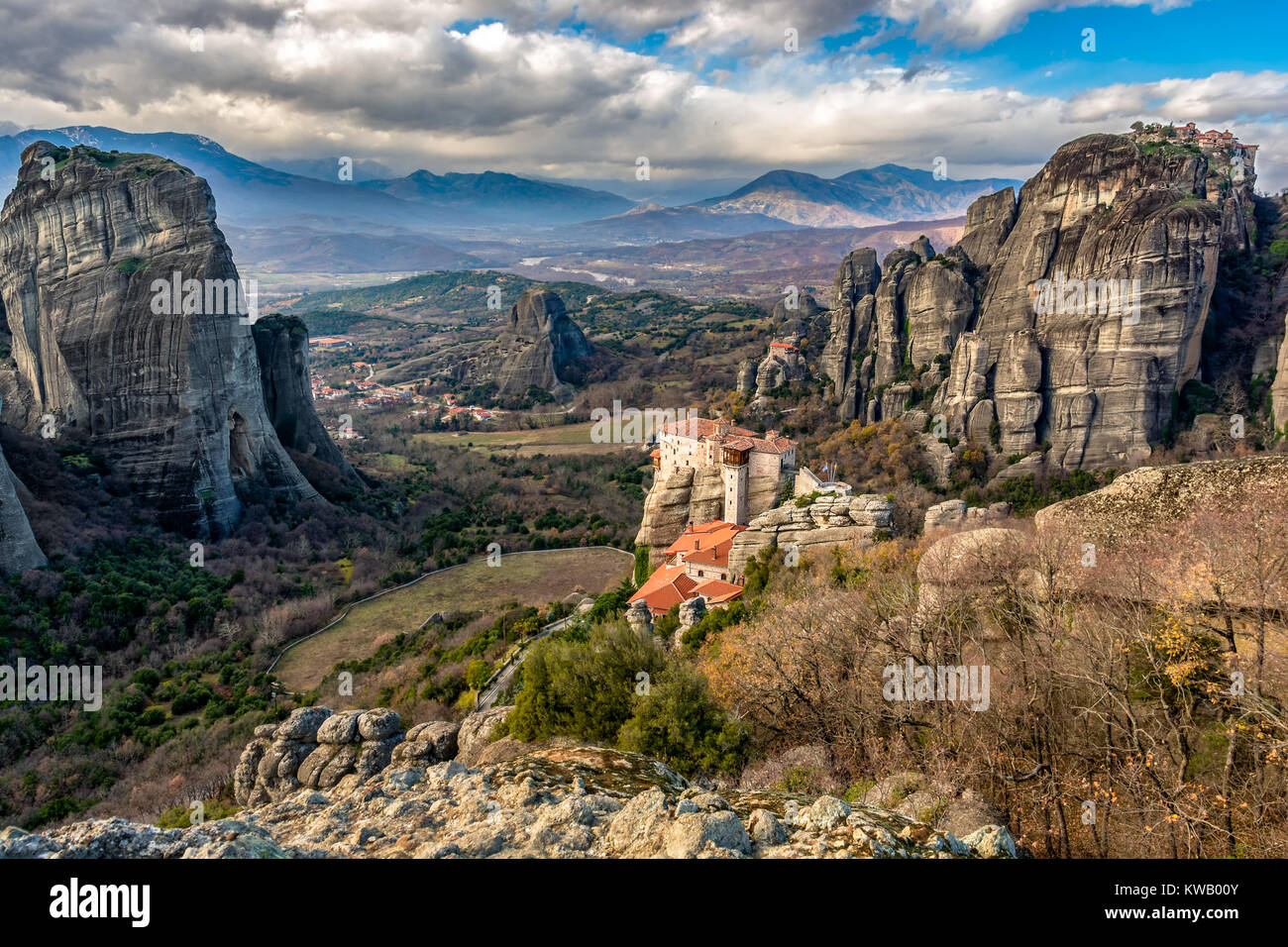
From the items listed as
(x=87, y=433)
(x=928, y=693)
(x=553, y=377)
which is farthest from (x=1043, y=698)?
(x=553, y=377)

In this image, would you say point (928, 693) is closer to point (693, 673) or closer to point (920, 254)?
point (693, 673)

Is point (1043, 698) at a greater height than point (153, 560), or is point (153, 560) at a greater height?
point (1043, 698)

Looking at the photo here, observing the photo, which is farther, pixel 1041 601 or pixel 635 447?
pixel 635 447

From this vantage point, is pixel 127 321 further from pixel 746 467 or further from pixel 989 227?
pixel 989 227

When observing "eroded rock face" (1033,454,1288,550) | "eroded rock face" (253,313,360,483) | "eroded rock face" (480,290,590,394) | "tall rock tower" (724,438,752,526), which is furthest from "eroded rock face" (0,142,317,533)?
"eroded rock face" (480,290,590,394)

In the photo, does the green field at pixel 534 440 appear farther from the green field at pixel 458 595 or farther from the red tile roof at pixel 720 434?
the red tile roof at pixel 720 434

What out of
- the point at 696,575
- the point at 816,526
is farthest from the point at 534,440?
the point at 816,526
